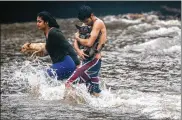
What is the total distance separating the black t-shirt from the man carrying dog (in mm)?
221

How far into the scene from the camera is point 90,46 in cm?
784

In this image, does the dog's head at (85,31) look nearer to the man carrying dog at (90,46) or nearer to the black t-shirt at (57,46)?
the man carrying dog at (90,46)

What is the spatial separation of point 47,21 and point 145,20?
24107 mm

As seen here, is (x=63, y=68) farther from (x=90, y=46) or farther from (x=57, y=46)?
(x=90, y=46)

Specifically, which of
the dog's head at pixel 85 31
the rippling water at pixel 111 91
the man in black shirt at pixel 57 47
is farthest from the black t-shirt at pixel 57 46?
the rippling water at pixel 111 91

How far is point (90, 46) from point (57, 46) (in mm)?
602

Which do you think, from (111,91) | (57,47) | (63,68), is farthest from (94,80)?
(111,91)

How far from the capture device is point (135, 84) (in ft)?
32.6

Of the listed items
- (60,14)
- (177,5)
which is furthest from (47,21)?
→ (177,5)

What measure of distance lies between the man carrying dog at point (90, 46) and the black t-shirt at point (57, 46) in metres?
0.22

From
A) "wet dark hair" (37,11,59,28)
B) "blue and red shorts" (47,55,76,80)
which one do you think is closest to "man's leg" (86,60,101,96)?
"blue and red shorts" (47,55,76,80)

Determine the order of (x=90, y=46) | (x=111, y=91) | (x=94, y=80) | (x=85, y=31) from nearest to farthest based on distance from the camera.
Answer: (x=90, y=46), (x=85, y=31), (x=94, y=80), (x=111, y=91)

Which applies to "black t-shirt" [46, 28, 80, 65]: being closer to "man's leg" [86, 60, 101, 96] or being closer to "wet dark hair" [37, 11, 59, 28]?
"wet dark hair" [37, 11, 59, 28]

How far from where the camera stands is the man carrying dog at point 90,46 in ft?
25.6
